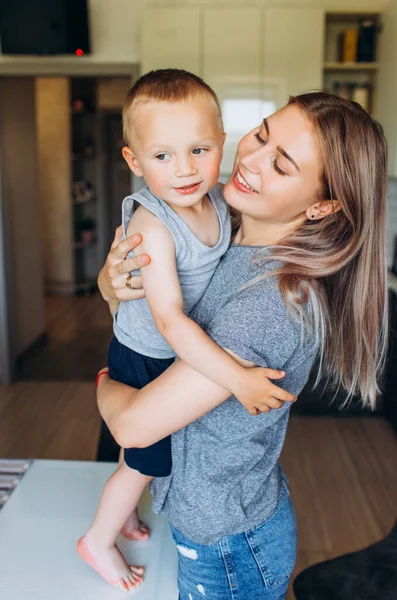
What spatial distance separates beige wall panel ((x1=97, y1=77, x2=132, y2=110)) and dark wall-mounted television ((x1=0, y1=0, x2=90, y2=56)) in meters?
4.09

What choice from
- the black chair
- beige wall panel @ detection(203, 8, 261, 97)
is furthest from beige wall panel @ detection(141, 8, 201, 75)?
the black chair

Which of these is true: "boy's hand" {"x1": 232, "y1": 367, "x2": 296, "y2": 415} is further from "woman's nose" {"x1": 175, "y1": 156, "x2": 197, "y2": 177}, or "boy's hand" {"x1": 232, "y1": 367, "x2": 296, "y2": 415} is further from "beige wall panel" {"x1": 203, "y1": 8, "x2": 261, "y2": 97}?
"beige wall panel" {"x1": 203, "y1": 8, "x2": 261, "y2": 97}

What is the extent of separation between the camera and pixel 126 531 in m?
1.42

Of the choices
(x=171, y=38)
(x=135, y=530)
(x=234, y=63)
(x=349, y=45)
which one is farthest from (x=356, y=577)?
(x=349, y=45)

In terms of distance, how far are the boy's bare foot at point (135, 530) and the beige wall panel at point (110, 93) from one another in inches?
281

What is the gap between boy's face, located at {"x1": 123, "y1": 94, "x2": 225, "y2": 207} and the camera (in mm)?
1094

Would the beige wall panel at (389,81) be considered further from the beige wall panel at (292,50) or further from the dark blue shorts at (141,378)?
the dark blue shorts at (141,378)

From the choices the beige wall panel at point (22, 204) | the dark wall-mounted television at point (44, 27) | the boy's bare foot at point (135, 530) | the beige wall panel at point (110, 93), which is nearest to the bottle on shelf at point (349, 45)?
the dark wall-mounted television at point (44, 27)

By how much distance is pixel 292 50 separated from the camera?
144 inches

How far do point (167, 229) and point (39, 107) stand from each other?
663 centimetres

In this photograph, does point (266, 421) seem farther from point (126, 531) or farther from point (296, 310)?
point (126, 531)

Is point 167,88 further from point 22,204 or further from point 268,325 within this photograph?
point 22,204

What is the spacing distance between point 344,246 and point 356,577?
119cm

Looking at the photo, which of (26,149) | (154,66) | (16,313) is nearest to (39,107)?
(26,149)
